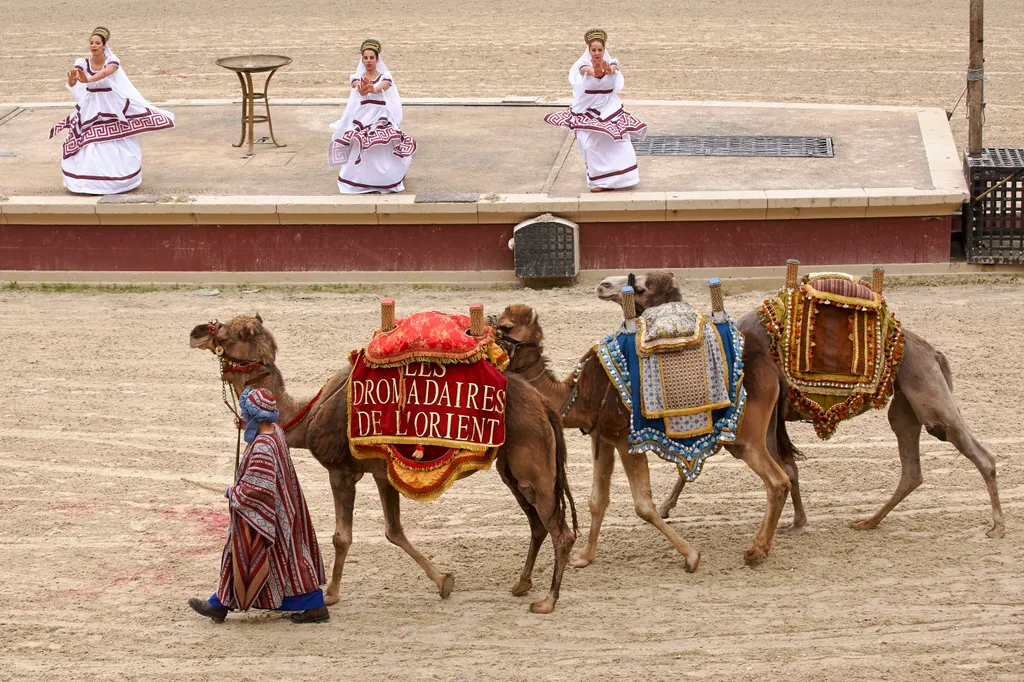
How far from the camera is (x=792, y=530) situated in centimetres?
860

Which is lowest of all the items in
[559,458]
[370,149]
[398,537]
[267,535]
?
[398,537]

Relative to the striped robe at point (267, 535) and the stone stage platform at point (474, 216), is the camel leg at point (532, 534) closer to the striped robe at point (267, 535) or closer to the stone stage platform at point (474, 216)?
the striped robe at point (267, 535)

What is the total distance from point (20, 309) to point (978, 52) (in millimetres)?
8919

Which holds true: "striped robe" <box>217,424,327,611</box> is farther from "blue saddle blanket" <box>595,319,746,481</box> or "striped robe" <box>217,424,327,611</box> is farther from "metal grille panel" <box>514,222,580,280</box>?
"metal grille panel" <box>514,222,580,280</box>

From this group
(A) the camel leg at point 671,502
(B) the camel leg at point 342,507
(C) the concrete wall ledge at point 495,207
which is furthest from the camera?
(C) the concrete wall ledge at point 495,207

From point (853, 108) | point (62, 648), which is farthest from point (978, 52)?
point (62, 648)

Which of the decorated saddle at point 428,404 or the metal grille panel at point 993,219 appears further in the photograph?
the metal grille panel at point 993,219

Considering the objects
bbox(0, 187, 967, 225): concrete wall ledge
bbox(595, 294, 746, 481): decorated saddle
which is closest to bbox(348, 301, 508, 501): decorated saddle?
bbox(595, 294, 746, 481): decorated saddle

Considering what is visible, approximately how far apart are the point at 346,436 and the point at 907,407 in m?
3.32

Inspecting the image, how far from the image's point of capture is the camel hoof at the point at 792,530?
8.59 metres

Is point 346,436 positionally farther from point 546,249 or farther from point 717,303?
point 546,249

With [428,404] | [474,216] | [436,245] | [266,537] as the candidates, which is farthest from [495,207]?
[266,537]

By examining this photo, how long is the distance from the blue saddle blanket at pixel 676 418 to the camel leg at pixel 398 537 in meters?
1.23

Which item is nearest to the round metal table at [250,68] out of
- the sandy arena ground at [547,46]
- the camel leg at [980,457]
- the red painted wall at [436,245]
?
the red painted wall at [436,245]
